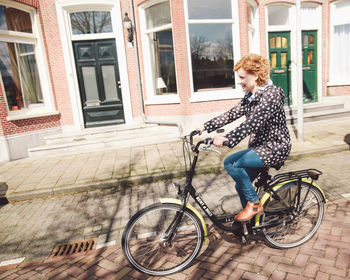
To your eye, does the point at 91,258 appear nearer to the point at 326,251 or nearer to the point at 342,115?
the point at 326,251

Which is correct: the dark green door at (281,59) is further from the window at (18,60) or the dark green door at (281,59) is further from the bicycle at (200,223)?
the window at (18,60)

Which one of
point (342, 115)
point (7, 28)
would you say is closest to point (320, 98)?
point (342, 115)

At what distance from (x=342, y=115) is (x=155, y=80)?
6.74 meters

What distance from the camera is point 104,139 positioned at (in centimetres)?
765

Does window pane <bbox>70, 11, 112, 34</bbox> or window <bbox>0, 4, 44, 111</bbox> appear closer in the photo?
window <bbox>0, 4, 44, 111</bbox>

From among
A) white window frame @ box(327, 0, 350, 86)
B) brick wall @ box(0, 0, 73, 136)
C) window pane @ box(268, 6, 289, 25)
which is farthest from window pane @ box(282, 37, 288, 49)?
brick wall @ box(0, 0, 73, 136)

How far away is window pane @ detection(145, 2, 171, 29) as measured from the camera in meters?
8.00

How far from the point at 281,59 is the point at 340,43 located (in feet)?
8.50

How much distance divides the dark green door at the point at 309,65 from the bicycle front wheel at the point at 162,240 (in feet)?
30.5

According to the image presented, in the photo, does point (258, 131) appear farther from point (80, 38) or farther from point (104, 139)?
point (80, 38)

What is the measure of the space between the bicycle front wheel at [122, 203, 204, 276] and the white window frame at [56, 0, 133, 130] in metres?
6.67

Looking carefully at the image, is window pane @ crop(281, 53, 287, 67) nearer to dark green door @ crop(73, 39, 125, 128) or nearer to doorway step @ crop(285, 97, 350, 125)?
doorway step @ crop(285, 97, 350, 125)

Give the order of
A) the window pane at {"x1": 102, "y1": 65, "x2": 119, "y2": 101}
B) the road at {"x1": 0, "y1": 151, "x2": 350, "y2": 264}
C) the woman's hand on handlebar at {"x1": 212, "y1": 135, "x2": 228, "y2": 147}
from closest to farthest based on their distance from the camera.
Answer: the woman's hand on handlebar at {"x1": 212, "y1": 135, "x2": 228, "y2": 147}, the road at {"x1": 0, "y1": 151, "x2": 350, "y2": 264}, the window pane at {"x1": 102, "y1": 65, "x2": 119, "y2": 101}

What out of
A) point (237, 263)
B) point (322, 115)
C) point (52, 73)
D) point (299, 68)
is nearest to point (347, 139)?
point (299, 68)
